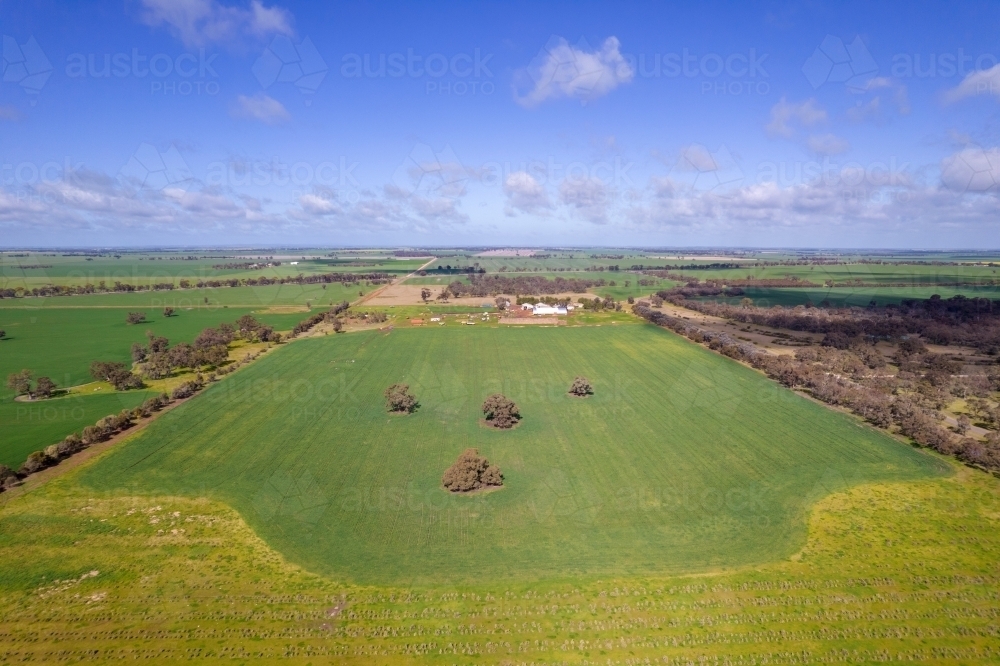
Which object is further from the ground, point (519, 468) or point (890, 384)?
point (890, 384)

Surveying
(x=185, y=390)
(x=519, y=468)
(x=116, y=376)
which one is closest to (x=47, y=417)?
(x=116, y=376)

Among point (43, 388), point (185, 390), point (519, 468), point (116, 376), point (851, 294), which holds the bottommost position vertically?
point (519, 468)

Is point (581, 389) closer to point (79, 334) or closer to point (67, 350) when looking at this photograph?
point (67, 350)

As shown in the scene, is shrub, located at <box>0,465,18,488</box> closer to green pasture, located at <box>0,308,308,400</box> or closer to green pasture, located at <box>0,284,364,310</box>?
green pasture, located at <box>0,308,308,400</box>

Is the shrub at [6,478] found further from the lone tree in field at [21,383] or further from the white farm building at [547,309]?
the white farm building at [547,309]

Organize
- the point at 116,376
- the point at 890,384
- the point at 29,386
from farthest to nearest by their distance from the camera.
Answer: the point at 890,384, the point at 116,376, the point at 29,386

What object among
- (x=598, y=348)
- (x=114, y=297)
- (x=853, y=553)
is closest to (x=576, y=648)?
(x=853, y=553)
